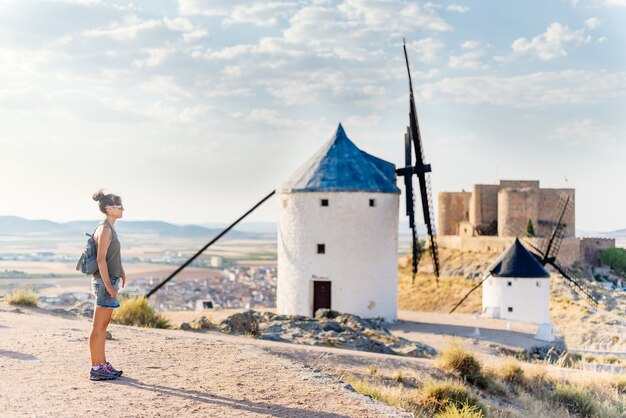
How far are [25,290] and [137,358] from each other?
7.94m

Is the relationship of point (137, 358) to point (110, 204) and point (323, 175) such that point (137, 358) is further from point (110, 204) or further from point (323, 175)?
point (323, 175)

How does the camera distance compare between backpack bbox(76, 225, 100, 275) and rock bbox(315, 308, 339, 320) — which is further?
rock bbox(315, 308, 339, 320)

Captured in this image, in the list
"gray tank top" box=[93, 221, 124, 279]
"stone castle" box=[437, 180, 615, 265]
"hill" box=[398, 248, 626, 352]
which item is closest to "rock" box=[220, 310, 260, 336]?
"gray tank top" box=[93, 221, 124, 279]

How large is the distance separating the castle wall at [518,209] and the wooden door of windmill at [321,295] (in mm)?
21405

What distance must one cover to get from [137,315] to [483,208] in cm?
3060

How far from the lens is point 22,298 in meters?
14.1

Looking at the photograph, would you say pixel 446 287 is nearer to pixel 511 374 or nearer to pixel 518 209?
pixel 518 209

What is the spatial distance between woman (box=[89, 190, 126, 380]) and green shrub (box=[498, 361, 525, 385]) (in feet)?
20.7

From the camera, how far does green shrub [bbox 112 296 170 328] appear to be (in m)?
13.1

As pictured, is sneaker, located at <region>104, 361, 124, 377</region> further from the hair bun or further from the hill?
the hill

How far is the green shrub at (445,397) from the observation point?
7.97m

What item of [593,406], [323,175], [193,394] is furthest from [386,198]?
[193,394]

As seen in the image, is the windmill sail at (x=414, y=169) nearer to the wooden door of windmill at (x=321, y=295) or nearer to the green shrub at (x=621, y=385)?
the wooden door of windmill at (x=321, y=295)

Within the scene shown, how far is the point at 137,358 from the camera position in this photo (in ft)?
25.5
